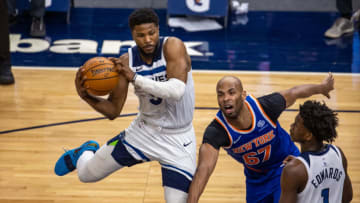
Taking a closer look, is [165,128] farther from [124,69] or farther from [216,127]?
[124,69]

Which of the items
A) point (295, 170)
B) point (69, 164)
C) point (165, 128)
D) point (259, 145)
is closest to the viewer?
point (295, 170)

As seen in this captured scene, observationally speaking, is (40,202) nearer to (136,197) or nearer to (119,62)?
(136,197)

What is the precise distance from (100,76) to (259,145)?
1.25 meters

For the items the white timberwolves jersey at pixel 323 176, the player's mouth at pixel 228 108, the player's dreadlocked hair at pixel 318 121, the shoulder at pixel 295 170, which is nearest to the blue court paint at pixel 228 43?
the player's mouth at pixel 228 108

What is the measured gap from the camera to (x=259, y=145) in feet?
12.6

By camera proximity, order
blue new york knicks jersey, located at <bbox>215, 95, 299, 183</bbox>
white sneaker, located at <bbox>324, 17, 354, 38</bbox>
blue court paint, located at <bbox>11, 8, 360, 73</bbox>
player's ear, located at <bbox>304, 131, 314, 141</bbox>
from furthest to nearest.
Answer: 1. white sneaker, located at <bbox>324, 17, 354, 38</bbox>
2. blue court paint, located at <bbox>11, 8, 360, 73</bbox>
3. blue new york knicks jersey, located at <bbox>215, 95, 299, 183</bbox>
4. player's ear, located at <bbox>304, 131, 314, 141</bbox>

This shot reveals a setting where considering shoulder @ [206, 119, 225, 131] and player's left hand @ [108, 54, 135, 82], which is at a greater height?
player's left hand @ [108, 54, 135, 82]

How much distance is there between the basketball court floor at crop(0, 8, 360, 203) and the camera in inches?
201

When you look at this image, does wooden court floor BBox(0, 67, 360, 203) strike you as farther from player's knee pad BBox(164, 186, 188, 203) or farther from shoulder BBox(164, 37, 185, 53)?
shoulder BBox(164, 37, 185, 53)

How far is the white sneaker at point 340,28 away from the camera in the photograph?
9.28 meters

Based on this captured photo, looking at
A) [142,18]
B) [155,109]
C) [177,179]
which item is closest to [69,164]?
[155,109]

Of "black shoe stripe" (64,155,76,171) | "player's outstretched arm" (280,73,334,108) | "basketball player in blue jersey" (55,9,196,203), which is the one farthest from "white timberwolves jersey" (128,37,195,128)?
"black shoe stripe" (64,155,76,171)

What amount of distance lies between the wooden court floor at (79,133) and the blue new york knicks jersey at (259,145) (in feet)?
3.04

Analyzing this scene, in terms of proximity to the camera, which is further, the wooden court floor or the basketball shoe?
the wooden court floor
